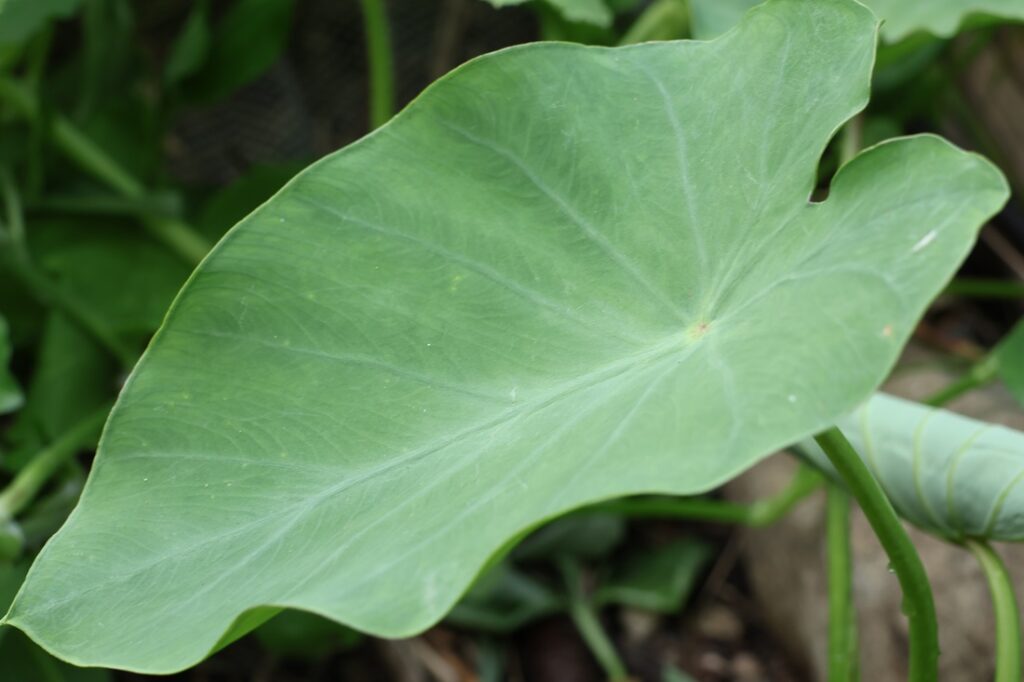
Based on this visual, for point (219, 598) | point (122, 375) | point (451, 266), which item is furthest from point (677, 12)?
point (219, 598)

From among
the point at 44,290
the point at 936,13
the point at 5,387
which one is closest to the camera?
the point at 5,387

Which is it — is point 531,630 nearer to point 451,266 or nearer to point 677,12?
point 677,12

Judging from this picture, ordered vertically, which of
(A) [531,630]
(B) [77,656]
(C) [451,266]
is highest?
(C) [451,266]

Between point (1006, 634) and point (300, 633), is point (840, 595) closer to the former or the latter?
point (1006, 634)

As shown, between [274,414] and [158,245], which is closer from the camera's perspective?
[274,414]

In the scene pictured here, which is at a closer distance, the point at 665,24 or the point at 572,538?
the point at 665,24

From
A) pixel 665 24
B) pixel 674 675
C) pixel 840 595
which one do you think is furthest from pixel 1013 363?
pixel 674 675

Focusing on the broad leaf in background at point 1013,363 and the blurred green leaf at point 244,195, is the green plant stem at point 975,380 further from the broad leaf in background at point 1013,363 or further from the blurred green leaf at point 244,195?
the blurred green leaf at point 244,195

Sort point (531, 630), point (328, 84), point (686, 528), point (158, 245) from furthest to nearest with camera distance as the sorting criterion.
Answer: point (328, 84), point (686, 528), point (531, 630), point (158, 245)

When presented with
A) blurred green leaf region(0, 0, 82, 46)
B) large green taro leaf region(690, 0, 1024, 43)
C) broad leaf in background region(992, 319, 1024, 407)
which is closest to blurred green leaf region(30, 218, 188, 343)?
blurred green leaf region(0, 0, 82, 46)
